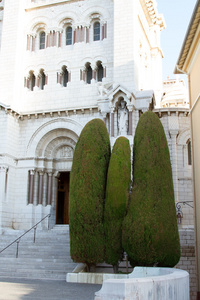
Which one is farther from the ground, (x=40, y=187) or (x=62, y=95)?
(x=62, y=95)

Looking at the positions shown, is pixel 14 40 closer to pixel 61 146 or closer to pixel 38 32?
pixel 38 32

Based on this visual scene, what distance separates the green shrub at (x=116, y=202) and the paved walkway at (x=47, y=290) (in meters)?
1.43

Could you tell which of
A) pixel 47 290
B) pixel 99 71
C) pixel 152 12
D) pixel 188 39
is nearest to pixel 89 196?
pixel 47 290

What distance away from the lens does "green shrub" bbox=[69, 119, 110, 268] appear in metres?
14.2

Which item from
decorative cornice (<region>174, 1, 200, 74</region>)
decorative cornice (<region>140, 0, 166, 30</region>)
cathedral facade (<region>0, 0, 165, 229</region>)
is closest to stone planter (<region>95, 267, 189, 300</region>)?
decorative cornice (<region>174, 1, 200, 74</region>)

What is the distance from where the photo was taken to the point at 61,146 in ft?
83.5

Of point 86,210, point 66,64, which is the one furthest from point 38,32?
point 86,210

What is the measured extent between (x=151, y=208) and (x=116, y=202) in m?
1.38

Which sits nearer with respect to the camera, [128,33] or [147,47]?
[128,33]

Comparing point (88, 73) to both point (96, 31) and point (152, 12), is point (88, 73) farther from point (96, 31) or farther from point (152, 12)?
point (152, 12)

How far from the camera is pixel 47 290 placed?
12.1 metres

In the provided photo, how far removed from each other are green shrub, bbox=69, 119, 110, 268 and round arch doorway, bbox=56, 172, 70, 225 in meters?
11.7

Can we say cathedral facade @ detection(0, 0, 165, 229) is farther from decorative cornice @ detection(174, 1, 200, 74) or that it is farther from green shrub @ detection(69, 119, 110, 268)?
green shrub @ detection(69, 119, 110, 268)

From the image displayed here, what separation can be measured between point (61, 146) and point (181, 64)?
36.8ft
